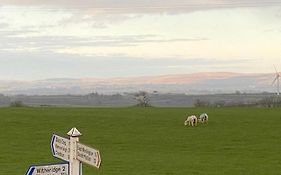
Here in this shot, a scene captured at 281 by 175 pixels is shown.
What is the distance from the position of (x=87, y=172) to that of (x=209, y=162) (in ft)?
20.9

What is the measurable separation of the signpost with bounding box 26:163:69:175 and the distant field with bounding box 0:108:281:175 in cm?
1337

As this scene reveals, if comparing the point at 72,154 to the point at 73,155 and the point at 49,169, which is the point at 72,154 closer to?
the point at 73,155

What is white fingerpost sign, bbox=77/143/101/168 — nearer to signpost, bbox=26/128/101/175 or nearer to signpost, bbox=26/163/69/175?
signpost, bbox=26/128/101/175

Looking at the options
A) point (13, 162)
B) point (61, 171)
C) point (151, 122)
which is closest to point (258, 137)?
point (151, 122)

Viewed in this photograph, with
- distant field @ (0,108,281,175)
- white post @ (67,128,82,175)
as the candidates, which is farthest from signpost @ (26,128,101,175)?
distant field @ (0,108,281,175)

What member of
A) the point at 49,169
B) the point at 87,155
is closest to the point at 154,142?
the point at 87,155

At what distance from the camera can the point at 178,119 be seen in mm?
58375

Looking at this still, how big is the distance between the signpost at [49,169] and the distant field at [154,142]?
1337 cm

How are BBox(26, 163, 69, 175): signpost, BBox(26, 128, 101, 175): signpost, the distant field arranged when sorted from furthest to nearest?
the distant field
BBox(26, 128, 101, 175): signpost
BBox(26, 163, 69, 175): signpost

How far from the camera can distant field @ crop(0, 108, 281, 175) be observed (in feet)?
84.6

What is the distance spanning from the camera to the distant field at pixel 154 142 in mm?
25781

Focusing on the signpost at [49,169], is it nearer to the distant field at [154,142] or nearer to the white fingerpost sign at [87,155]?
the white fingerpost sign at [87,155]

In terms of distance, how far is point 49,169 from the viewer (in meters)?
9.62

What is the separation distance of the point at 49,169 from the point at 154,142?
104ft
